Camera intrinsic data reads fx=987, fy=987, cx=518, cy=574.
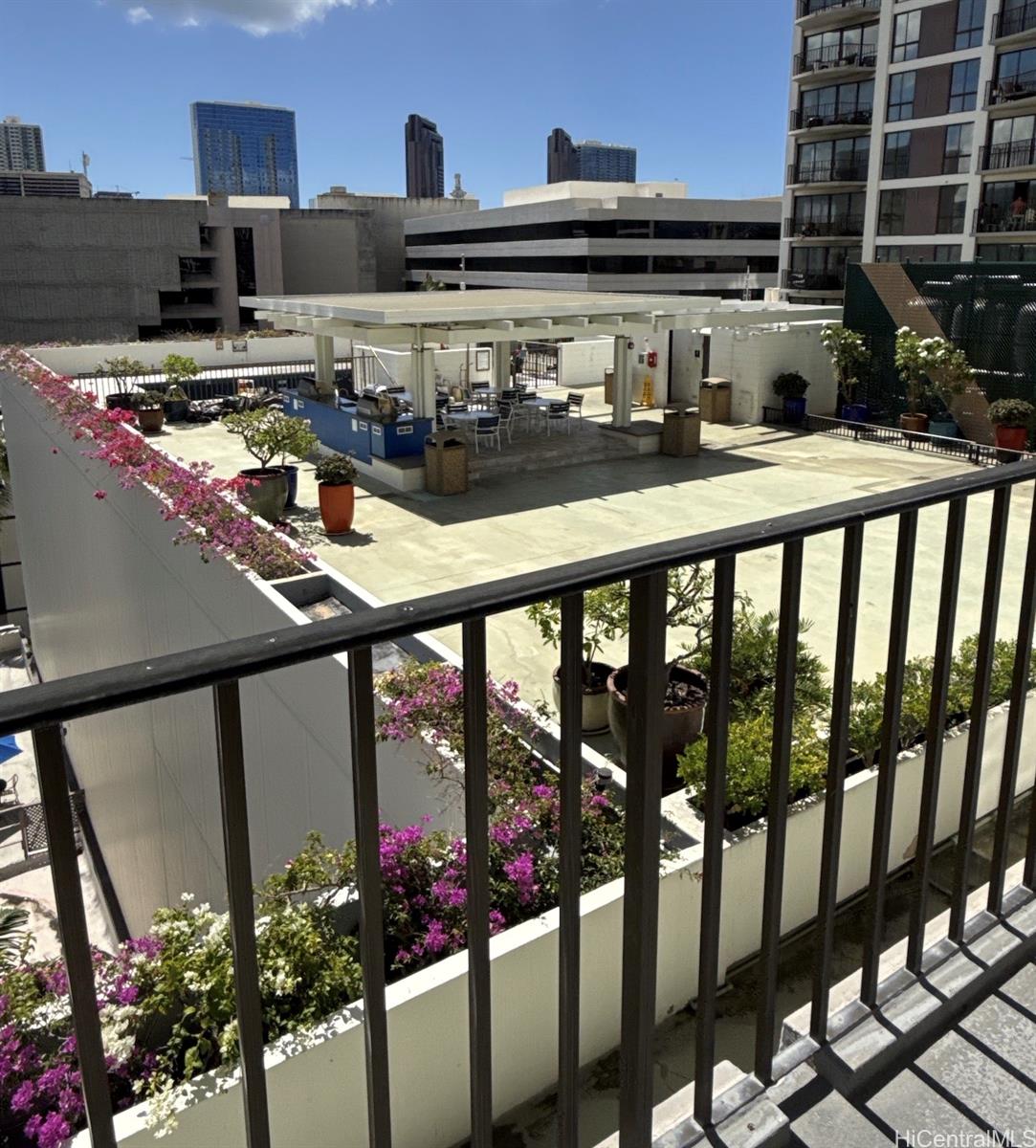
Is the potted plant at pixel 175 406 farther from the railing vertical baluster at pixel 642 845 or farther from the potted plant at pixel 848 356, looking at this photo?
the railing vertical baluster at pixel 642 845

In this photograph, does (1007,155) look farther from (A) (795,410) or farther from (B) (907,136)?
(A) (795,410)

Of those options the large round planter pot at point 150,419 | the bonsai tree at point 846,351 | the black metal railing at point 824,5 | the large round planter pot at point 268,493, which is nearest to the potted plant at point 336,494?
the large round planter pot at point 268,493

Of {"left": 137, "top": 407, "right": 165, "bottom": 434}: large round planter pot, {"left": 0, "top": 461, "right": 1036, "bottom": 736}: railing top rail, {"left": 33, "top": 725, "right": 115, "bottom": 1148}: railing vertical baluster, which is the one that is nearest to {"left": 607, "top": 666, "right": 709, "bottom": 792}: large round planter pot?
{"left": 0, "top": 461, "right": 1036, "bottom": 736}: railing top rail

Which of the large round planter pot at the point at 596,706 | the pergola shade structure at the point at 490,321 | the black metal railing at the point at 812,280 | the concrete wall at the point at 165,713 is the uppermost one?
the black metal railing at the point at 812,280

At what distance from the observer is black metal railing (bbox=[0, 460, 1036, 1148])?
40.5 inches

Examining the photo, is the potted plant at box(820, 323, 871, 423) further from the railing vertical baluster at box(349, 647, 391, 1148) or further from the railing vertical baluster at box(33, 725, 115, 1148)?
the railing vertical baluster at box(33, 725, 115, 1148)

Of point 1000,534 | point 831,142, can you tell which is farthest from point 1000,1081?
point 831,142

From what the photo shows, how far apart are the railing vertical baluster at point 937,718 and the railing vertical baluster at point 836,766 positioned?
0.20 metres

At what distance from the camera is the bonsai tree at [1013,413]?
17.0m

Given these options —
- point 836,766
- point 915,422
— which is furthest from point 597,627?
point 915,422

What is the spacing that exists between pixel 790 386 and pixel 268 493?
12.0m

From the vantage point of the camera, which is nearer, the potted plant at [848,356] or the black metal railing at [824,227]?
the potted plant at [848,356]

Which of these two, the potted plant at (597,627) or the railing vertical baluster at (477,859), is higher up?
the railing vertical baluster at (477,859)

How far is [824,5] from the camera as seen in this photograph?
38062 millimetres
